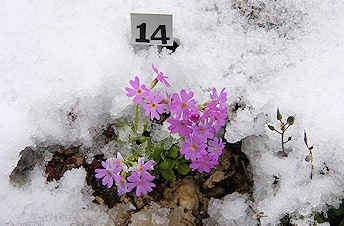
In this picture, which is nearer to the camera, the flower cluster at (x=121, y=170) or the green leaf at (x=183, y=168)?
the flower cluster at (x=121, y=170)

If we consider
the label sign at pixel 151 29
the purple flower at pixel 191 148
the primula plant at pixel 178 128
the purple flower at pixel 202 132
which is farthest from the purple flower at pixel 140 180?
the label sign at pixel 151 29

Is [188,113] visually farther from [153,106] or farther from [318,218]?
[318,218]

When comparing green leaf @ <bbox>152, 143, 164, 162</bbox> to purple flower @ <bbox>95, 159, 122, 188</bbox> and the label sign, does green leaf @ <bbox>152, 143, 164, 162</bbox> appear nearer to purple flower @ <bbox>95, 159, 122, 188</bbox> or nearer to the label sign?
purple flower @ <bbox>95, 159, 122, 188</bbox>

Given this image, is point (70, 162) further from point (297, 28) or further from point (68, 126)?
point (297, 28)

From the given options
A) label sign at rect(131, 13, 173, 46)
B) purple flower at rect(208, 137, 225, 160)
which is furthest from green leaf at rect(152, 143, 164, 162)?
label sign at rect(131, 13, 173, 46)

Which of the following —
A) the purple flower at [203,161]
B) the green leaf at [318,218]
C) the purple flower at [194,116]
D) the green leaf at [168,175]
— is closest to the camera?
the purple flower at [194,116]

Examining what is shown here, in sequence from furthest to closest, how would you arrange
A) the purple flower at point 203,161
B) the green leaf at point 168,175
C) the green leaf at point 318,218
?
1. the green leaf at point 168,175
2. the green leaf at point 318,218
3. the purple flower at point 203,161

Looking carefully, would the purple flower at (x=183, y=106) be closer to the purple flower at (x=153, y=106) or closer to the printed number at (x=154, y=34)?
the purple flower at (x=153, y=106)

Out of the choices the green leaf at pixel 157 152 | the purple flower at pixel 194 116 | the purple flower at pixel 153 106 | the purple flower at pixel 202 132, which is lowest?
the green leaf at pixel 157 152

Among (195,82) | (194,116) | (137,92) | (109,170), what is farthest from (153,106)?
(195,82)
